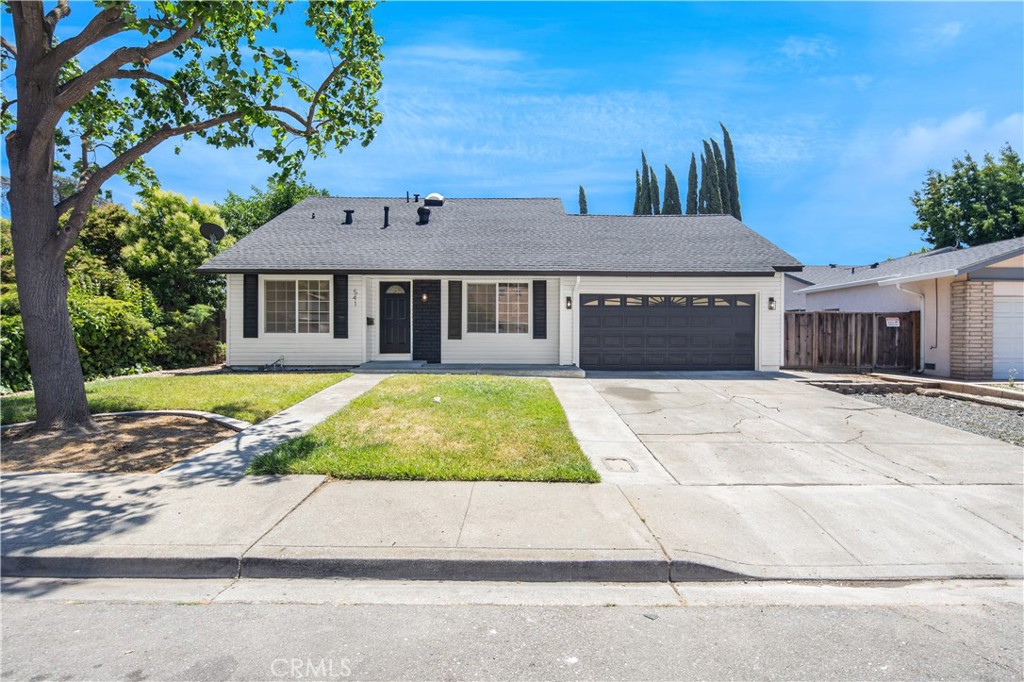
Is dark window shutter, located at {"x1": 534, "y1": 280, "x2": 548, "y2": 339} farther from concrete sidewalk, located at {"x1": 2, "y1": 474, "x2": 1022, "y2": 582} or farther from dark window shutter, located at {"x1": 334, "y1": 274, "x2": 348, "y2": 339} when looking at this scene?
concrete sidewalk, located at {"x1": 2, "y1": 474, "x2": 1022, "y2": 582}

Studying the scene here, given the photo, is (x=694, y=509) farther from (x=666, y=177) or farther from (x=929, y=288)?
(x=666, y=177)

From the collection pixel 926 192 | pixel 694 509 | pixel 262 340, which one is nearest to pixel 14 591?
pixel 694 509

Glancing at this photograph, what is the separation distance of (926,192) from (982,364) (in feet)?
82.5

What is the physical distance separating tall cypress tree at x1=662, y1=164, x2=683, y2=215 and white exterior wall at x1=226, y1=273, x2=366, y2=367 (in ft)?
116

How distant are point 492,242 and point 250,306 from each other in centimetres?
734

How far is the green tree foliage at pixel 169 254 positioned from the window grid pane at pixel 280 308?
4605 millimetres

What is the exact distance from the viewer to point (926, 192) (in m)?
32.6

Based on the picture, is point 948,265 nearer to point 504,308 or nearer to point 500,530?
point 504,308

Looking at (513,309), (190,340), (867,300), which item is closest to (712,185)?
(867,300)

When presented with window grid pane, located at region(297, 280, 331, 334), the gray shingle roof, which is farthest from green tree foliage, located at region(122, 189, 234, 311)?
window grid pane, located at region(297, 280, 331, 334)

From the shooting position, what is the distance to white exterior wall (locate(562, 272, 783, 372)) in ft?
49.5

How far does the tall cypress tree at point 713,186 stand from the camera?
41.2 meters

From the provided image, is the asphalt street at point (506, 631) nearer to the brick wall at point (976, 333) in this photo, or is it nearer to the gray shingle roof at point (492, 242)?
the gray shingle roof at point (492, 242)

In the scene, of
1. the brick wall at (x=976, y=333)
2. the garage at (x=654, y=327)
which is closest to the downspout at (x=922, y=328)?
the brick wall at (x=976, y=333)
